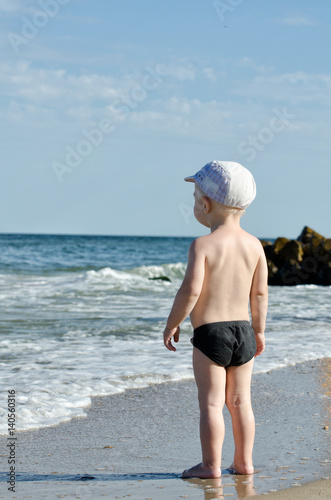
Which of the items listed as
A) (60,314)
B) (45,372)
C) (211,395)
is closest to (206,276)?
(211,395)

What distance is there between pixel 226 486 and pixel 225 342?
0.66m

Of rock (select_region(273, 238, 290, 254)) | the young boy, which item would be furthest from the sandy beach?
rock (select_region(273, 238, 290, 254))

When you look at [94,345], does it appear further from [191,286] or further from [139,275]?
[139,275]

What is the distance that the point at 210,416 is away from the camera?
2.98 metres

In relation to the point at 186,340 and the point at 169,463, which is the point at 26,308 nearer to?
the point at 186,340

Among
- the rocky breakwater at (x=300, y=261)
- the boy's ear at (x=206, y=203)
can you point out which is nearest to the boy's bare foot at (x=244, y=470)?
the boy's ear at (x=206, y=203)

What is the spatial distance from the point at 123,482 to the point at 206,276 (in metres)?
1.08

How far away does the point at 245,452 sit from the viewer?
10.0 ft

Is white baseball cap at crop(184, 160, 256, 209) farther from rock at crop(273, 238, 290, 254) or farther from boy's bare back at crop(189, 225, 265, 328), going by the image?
rock at crop(273, 238, 290, 254)

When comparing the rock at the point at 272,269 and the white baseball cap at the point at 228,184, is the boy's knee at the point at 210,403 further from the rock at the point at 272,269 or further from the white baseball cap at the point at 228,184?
the rock at the point at 272,269

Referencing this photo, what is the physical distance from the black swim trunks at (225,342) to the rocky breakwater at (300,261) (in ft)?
59.8

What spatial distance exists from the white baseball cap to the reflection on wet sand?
1.33 meters

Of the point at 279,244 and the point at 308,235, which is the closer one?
the point at 279,244

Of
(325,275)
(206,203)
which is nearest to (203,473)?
(206,203)
